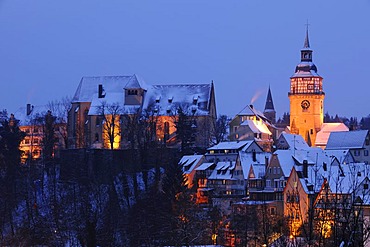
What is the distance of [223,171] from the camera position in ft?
168

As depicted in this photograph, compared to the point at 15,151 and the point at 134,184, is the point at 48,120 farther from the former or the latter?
the point at 134,184

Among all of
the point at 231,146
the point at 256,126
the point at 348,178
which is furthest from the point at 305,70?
the point at 348,178

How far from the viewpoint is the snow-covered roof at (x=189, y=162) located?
5238 centimetres

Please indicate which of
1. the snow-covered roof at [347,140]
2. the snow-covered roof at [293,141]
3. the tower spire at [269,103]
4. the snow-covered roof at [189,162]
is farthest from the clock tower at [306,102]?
the snow-covered roof at [189,162]

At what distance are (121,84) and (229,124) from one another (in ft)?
31.4

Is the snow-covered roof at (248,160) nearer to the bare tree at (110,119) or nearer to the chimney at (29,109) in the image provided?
the bare tree at (110,119)

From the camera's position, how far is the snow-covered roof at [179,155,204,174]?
52378 millimetres

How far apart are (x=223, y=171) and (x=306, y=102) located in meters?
26.9

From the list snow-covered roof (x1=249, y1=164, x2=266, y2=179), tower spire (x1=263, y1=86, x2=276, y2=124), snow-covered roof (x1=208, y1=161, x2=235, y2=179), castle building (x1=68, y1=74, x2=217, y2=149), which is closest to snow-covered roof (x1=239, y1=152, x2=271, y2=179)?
snow-covered roof (x1=249, y1=164, x2=266, y2=179)

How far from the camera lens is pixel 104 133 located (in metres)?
63.2

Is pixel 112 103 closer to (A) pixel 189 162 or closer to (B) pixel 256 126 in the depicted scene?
(B) pixel 256 126

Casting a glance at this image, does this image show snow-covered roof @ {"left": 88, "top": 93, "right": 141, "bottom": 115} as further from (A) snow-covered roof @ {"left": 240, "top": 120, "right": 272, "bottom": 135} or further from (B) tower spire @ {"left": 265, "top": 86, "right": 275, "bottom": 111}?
(B) tower spire @ {"left": 265, "top": 86, "right": 275, "bottom": 111}

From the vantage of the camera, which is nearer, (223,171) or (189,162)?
(223,171)

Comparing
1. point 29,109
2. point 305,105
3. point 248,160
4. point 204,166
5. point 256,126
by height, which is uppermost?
point 305,105
